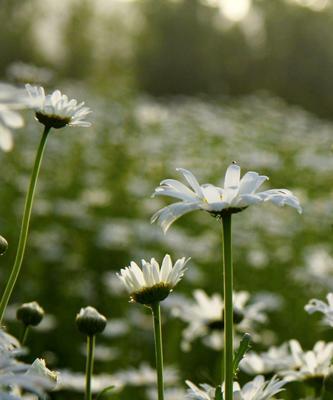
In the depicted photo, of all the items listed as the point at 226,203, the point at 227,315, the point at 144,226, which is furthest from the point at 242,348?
the point at 144,226

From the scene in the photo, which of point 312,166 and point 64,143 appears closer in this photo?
point 312,166

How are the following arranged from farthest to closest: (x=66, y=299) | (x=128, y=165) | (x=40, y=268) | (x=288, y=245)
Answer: (x=128, y=165), (x=288, y=245), (x=40, y=268), (x=66, y=299)

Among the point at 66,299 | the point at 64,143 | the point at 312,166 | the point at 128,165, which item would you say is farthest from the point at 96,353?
the point at 64,143

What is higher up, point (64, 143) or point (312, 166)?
Result: point (64, 143)

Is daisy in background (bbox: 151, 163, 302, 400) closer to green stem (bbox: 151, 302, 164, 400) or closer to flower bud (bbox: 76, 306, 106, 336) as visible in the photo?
green stem (bbox: 151, 302, 164, 400)

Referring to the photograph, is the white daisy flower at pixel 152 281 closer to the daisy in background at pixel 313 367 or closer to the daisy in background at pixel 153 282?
the daisy in background at pixel 153 282

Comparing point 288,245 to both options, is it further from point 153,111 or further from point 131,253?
point 153,111

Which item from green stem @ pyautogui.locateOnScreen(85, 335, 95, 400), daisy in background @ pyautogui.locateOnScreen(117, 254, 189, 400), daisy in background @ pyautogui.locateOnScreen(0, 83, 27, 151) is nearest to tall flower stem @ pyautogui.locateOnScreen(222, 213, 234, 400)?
daisy in background @ pyautogui.locateOnScreen(117, 254, 189, 400)
